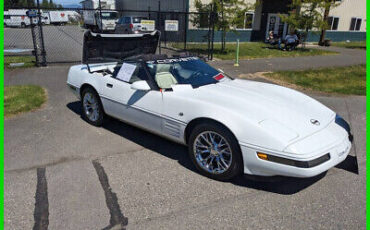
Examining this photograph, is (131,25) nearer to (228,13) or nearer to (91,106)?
(228,13)

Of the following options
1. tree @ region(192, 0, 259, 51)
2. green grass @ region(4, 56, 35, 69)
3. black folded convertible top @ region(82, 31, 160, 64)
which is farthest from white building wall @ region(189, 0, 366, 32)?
black folded convertible top @ region(82, 31, 160, 64)

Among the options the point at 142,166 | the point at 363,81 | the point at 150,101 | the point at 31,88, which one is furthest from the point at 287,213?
the point at 363,81

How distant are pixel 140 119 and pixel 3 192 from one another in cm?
183

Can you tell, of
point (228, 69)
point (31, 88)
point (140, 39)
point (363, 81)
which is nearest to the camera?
point (140, 39)

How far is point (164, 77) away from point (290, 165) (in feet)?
6.59

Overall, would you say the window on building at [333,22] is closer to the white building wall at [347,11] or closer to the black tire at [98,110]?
the white building wall at [347,11]

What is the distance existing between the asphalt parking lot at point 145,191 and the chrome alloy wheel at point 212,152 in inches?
7.1

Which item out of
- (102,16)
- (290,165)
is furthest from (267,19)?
(290,165)

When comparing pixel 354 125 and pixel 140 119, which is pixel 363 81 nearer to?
pixel 354 125

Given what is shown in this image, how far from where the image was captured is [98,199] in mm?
3125

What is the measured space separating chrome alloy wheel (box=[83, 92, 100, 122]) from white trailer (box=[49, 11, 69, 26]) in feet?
139

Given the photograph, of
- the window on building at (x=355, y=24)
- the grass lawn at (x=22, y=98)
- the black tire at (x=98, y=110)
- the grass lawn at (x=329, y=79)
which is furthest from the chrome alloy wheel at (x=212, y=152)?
the window on building at (x=355, y=24)

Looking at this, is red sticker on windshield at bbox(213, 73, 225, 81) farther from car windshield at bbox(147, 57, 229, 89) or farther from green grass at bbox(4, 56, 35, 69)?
green grass at bbox(4, 56, 35, 69)

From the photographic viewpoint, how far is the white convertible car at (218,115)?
9.86 ft
